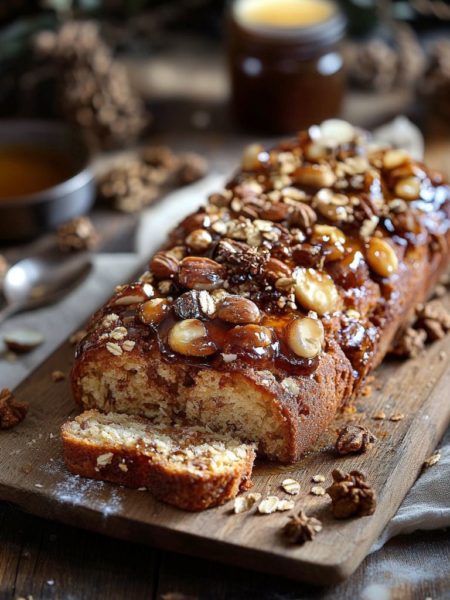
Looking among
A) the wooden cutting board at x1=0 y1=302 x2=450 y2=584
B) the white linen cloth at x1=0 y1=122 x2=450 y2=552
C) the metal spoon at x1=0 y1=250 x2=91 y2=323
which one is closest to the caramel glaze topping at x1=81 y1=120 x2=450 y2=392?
the wooden cutting board at x1=0 y1=302 x2=450 y2=584

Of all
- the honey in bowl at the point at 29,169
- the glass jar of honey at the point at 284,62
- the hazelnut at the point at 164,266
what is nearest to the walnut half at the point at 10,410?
the hazelnut at the point at 164,266

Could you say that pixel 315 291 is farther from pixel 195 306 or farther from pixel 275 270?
pixel 195 306

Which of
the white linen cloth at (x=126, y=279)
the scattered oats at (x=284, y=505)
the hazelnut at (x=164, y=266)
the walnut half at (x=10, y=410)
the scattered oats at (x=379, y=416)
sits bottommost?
the white linen cloth at (x=126, y=279)

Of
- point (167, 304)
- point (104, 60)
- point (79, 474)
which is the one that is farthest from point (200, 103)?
point (79, 474)

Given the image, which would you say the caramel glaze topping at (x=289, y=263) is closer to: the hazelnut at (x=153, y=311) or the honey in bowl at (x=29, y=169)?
the hazelnut at (x=153, y=311)

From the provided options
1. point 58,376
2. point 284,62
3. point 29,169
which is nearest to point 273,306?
point 58,376

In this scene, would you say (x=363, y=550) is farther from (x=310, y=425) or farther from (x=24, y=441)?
(x=24, y=441)

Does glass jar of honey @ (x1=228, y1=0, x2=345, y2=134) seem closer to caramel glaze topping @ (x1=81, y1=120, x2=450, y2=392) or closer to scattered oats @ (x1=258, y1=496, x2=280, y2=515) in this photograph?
caramel glaze topping @ (x1=81, y1=120, x2=450, y2=392)
